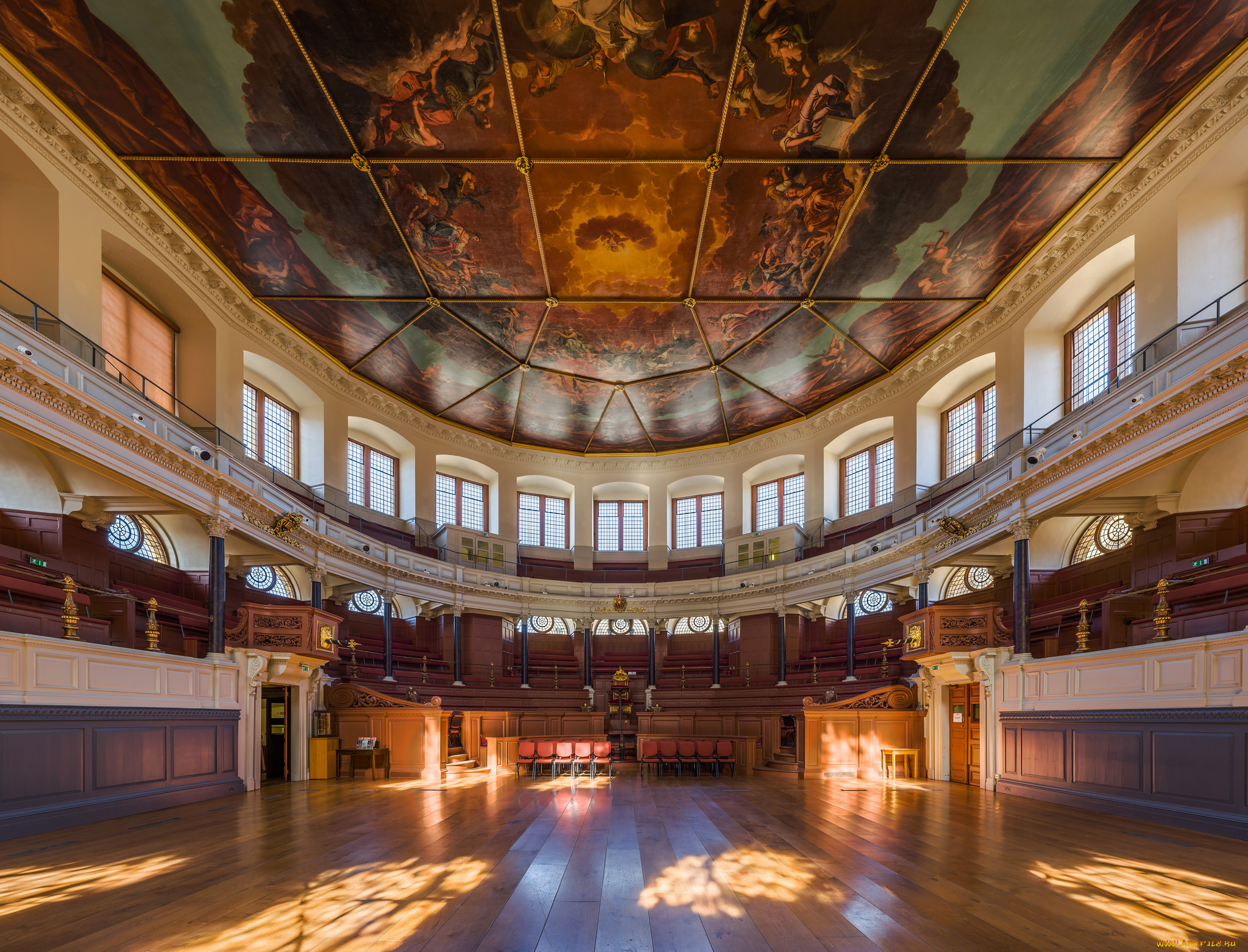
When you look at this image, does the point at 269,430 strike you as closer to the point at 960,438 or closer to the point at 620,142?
the point at 620,142

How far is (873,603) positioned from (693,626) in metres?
6.84

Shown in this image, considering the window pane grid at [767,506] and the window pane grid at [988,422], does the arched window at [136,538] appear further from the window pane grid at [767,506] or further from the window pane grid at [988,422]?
the window pane grid at [988,422]

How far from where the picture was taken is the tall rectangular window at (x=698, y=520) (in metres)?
27.5

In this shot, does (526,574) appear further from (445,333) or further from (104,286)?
(104,286)

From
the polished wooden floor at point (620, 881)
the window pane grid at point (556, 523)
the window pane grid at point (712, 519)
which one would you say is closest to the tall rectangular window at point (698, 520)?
the window pane grid at point (712, 519)

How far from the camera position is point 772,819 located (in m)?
9.44

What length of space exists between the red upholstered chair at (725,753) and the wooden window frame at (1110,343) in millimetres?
9869

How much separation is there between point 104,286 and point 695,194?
36.6ft

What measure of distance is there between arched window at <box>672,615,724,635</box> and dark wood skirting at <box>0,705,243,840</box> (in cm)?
1644

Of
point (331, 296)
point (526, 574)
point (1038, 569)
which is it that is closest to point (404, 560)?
point (526, 574)

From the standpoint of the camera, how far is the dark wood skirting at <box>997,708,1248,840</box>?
8.53 m

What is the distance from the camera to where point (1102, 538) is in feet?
50.3

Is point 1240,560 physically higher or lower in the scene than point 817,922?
higher

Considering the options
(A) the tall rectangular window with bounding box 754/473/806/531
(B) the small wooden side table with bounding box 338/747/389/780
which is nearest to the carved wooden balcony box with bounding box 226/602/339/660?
(B) the small wooden side table with bounding box 338/747/389/780
